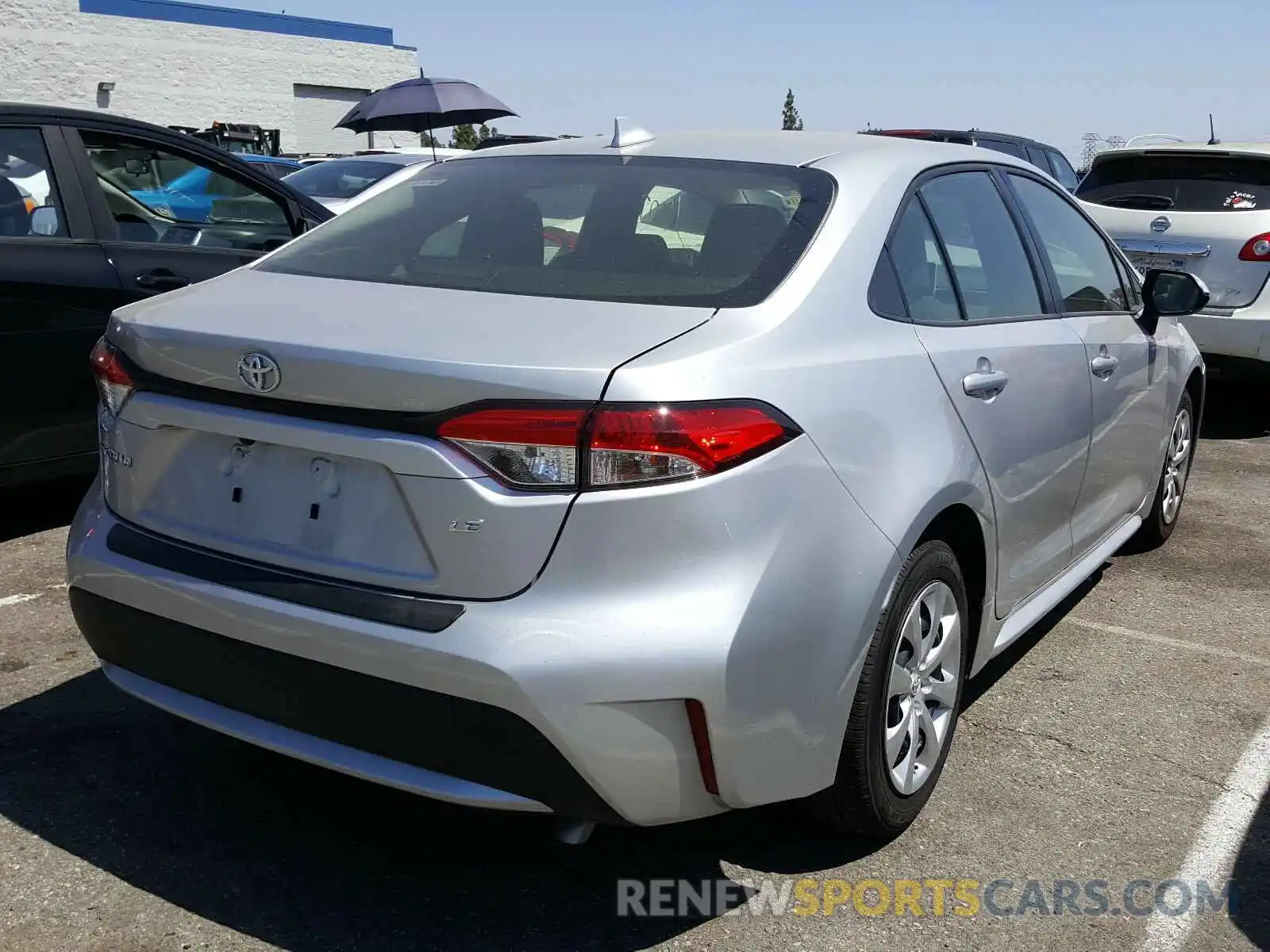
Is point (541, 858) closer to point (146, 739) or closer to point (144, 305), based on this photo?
point (146, 739)

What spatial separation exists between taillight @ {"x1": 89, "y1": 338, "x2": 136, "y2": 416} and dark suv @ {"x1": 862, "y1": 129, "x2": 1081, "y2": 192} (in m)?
9.56

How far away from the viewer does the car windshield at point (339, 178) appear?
40.3ft

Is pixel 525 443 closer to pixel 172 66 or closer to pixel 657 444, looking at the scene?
pixel 657 444

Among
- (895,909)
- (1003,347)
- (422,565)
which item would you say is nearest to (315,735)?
(422,565)

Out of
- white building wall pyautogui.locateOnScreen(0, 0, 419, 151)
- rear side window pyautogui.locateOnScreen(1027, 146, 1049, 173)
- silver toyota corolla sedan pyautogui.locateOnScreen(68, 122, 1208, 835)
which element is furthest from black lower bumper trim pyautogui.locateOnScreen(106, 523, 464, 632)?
white building wall pyautogui.locateOnScreen(0, 0, 419, 151)

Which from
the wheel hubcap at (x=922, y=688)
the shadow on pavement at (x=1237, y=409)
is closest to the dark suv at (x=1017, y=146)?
the shadow on pavement at (x=1237, y=409)

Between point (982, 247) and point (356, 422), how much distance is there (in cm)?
195

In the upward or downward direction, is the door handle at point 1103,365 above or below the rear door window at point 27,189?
below

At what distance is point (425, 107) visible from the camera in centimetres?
1309

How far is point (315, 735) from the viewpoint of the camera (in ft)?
8.62

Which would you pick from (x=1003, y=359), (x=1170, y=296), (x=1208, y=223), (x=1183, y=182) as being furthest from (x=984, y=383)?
(x=1183, y=182)

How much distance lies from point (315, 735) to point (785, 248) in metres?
1.41

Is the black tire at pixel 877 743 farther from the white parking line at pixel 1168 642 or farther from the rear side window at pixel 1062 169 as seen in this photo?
the rear side window at pixel 1062 169

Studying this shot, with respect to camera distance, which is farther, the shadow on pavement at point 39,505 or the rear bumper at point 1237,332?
the rear bumper at point 1237,332
